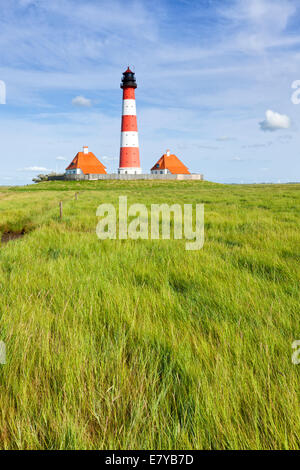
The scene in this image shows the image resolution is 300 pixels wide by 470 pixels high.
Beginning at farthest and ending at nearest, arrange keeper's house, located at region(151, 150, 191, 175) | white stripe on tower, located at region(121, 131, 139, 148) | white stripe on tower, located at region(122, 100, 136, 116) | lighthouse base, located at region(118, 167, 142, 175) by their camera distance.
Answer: keeper's house, located at region(151, 150, 191, 175), lighthouse base, located at region(118, 167, 142, 175), white stripe on tower, located at region(121, 131, 139, 148), white stripe on tower, located at region(122, 100, 136, 116)

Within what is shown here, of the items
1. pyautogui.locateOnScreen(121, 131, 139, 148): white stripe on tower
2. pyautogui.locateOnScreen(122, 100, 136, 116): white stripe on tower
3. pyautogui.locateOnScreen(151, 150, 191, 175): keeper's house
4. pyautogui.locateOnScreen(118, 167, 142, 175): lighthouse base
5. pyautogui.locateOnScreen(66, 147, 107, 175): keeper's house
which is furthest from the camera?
pyautogui.locateOnScreen(151, 150, 191, 175): keeper's house

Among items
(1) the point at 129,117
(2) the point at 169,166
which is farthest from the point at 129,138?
(2) the point at 169,166

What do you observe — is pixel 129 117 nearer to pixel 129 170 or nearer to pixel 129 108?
pixel 129 108

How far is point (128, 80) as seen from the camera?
151 feet

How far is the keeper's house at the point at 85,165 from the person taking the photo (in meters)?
57.4

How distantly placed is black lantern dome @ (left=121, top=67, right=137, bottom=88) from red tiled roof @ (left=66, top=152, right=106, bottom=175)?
17675 millimetres

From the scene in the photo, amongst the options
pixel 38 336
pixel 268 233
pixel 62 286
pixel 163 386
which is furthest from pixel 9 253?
pixel 268 233

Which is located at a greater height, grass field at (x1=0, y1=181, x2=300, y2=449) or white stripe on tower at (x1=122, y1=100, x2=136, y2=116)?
white stripe on tower at (x1=122, y1=100, x2=136, y2=116)

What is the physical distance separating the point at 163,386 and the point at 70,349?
0.63 meters

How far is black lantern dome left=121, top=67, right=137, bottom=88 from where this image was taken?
149 ft

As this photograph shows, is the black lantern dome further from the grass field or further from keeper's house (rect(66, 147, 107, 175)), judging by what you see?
the grass field

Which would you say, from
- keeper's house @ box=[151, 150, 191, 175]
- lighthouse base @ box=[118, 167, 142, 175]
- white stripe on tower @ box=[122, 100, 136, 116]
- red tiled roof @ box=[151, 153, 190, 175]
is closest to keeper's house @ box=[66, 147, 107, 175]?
lighthouse base @ box=[118, 167, 142, 175]

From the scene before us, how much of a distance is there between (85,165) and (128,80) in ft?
65.3
